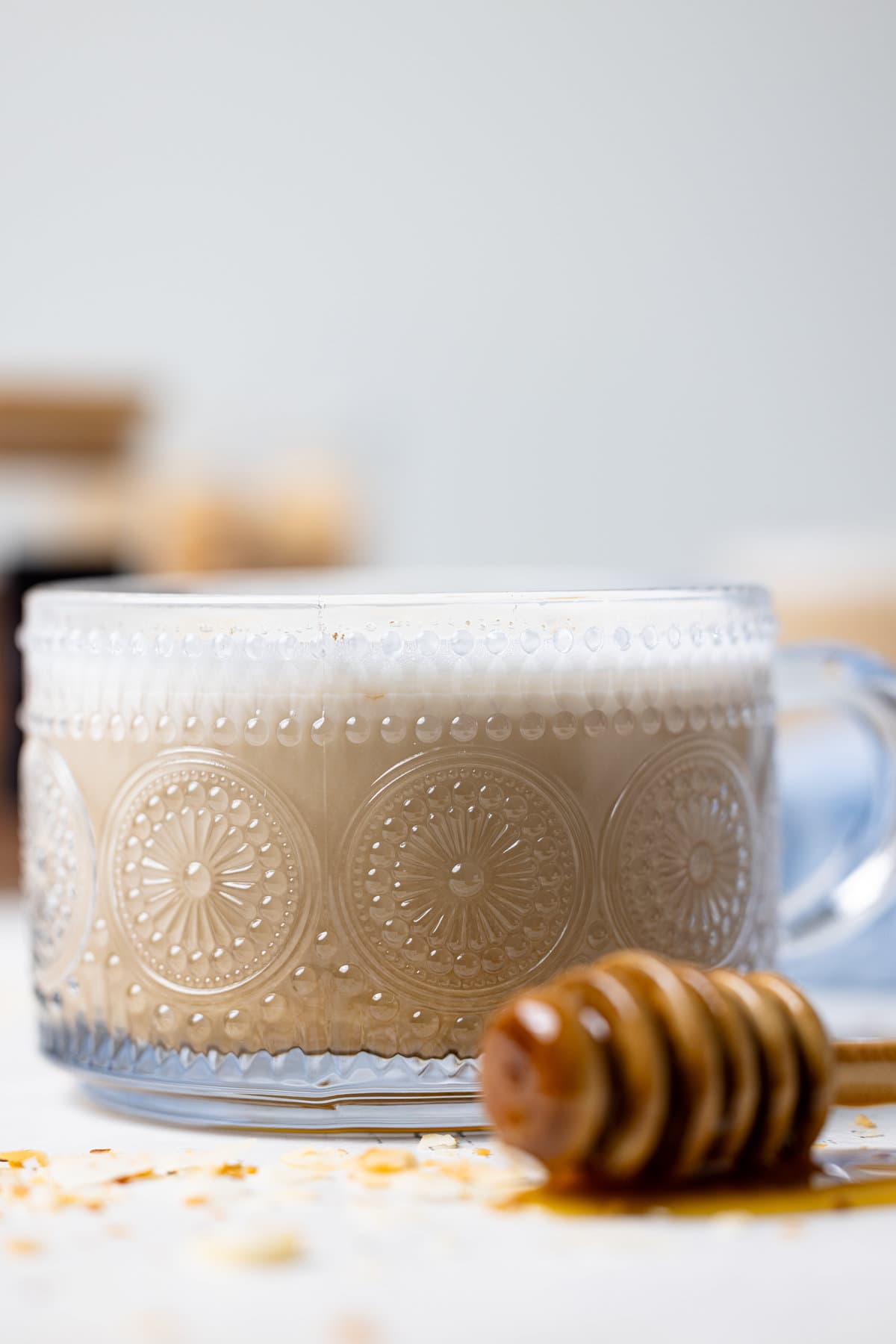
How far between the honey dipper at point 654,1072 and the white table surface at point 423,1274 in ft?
0.07

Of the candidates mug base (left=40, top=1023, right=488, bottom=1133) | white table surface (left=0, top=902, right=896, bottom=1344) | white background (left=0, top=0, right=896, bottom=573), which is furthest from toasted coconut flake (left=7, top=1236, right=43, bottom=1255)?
white background (left=0, top=0, right=896, bottom=573)

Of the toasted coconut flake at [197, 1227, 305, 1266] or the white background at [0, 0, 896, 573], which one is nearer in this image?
the toasted coconut flake at [197, 1227, 305, 1266]

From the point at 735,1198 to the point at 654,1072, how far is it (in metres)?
0.06

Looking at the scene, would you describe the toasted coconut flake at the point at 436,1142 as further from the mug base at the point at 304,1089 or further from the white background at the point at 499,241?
the white background at the point at 499,241

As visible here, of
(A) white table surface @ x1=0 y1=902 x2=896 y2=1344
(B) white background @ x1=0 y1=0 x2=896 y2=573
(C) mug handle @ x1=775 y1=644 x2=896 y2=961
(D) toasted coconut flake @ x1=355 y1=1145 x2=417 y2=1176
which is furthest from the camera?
(B) white background @ x1=0 y1=0 x2=896 y2=573

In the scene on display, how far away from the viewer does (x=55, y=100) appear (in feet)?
9.50

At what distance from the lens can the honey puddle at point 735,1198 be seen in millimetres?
446

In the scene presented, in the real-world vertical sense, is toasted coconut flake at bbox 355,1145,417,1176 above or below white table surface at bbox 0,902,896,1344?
below

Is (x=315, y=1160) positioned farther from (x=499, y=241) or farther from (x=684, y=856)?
(x=499, y=241)

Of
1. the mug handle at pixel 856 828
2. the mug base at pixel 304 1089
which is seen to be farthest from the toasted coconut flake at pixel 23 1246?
the mug handle at pixel 856 828

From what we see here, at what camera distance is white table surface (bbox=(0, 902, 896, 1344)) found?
1.22ft

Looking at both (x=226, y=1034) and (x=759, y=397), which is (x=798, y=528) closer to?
(x=759, y=397)

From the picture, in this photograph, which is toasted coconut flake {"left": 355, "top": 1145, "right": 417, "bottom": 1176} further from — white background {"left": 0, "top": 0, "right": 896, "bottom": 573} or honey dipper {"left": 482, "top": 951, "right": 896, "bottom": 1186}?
white background {"left": 0, "top": 0, "right": 896, "bottom": 573}

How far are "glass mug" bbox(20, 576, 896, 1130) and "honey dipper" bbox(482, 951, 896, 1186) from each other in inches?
2.9
